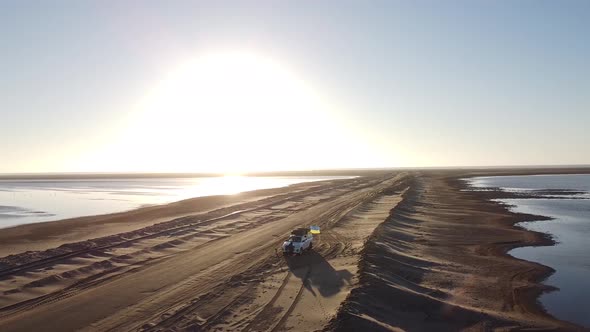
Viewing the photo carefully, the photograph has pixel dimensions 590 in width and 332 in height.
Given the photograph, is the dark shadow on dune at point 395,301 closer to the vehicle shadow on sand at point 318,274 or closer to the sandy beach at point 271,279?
the sandy beach at point 271,279

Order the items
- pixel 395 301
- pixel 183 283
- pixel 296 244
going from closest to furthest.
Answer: pixel 395 301 < pixel 183 283 < pixel 296 244

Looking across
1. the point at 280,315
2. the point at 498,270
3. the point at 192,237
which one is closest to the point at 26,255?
the point at 192,237

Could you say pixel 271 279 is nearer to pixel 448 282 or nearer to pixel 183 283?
pixel 183 283

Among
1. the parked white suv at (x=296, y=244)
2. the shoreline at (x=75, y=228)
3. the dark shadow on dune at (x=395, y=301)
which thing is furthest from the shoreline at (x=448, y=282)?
the shoreline at (x=75, y=228)

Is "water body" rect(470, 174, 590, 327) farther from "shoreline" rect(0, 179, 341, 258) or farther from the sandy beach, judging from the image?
"shoreline" rect(0, 179, 341, 258)

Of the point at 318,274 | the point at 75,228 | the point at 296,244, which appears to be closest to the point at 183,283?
the point at 318,274

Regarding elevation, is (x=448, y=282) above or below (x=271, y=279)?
below
